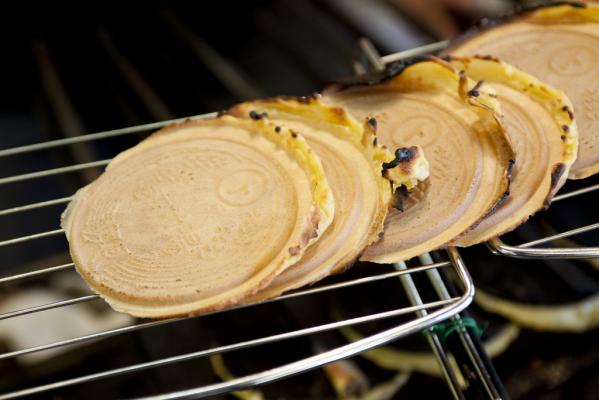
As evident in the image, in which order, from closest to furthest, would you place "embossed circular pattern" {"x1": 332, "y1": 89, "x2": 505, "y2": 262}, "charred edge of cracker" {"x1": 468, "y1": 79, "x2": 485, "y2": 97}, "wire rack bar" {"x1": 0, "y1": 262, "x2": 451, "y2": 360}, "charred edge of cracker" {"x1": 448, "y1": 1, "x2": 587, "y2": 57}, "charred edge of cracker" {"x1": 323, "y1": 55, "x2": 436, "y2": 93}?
"wire rack bar" {"x1": 0, "y1": 262, "x2": 451, "y2": 360}
"embossed circular pattern" {"x1": 332, "y1": 89, "x2": 505, "y2": 262}
"charred edge of cracker" {"x1": 468, "y1": 79, "x2": 485, "y2": 97}
"charred edge of cracker" {"x1": 323, "y1": 55, "x2": 436, "y2": 93}
"charred edge of cracker" {"x1": 448, "y1": 1, "x2": 587, "y2": 57}

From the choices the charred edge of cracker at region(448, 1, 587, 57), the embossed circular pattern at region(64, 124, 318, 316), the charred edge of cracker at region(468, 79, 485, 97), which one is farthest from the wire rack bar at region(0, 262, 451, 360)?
the charred edge of cracker at region(448, 1, 587, 57)

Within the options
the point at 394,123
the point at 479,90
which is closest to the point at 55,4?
the point at 394,123

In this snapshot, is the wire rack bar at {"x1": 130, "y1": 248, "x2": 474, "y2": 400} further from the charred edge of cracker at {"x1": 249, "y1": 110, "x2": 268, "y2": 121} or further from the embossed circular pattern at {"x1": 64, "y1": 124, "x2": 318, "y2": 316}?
the charred edge of cracker at {"x1": 249, "y1": 110, "x2": 268, "y2": 121}

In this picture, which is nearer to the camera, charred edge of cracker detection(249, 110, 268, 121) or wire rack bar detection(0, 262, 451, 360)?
wire rack bar detection(0, 262, 451, 360)

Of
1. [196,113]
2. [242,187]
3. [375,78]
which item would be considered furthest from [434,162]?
[196,113]

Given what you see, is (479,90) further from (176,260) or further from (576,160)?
(176,260)

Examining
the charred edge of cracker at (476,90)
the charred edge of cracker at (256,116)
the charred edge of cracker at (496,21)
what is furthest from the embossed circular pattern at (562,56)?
the charred edge of cracker at (256,116)
